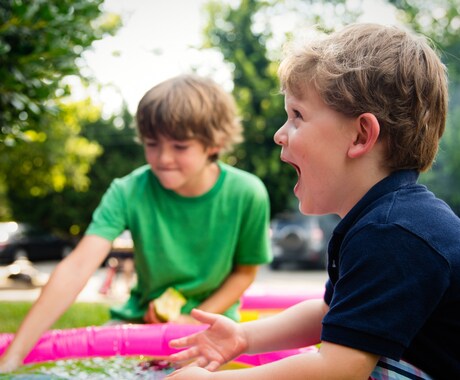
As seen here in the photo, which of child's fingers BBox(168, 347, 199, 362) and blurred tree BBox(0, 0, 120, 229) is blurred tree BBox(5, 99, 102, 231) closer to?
blurred tree BBox(0, 0, 120, 229)

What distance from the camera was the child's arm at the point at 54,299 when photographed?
1915 millimetres

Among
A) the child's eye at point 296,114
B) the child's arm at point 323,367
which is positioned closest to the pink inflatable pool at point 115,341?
the child's arm at point 323,367

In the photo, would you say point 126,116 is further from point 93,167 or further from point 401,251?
point 401,251

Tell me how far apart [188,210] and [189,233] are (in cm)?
10

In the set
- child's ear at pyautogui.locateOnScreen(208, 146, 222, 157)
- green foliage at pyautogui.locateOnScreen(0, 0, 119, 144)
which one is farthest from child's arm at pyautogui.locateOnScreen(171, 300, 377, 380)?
green foliage at pyautogui.locateOnScreen(0, 0, 119, 144)

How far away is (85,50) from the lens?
2.89 metres

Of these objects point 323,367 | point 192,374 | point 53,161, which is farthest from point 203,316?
point 53,161

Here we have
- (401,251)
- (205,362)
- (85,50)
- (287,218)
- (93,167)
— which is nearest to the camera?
(401,251)

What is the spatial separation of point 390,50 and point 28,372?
4.45 ft

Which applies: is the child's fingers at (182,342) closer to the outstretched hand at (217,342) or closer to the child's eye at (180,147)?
the outstretched hand at (217,342)

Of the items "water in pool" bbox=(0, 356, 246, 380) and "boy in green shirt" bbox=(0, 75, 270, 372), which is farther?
"boy in green shirt" bbox=(0, 75, 270, 372)

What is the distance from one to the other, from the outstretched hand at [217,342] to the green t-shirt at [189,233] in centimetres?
90

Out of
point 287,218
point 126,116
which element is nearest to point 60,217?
point 126,116

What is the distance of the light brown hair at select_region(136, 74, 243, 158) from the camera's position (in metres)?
2.42
